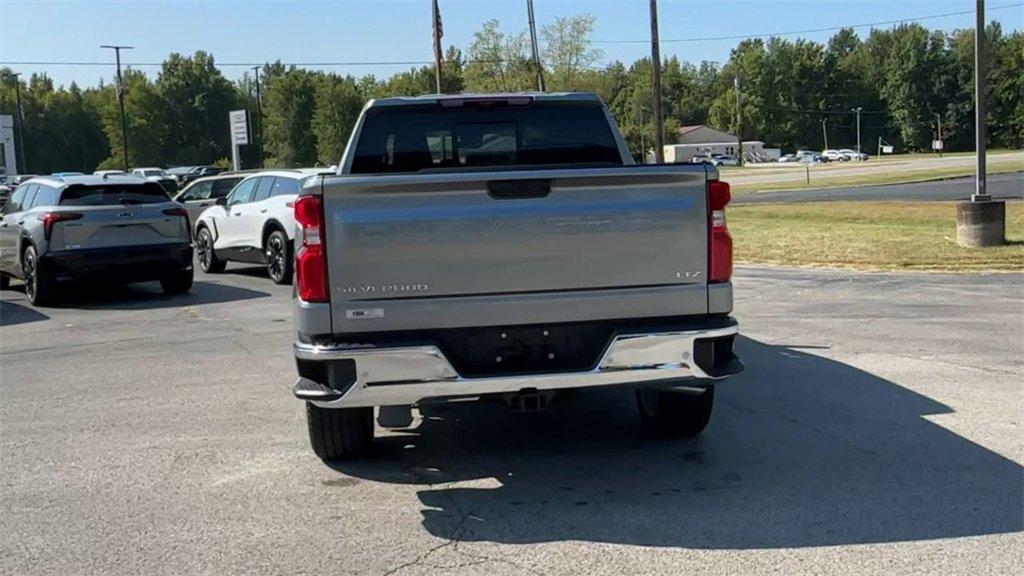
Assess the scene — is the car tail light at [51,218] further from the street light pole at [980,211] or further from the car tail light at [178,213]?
the street light pole at [980,211]

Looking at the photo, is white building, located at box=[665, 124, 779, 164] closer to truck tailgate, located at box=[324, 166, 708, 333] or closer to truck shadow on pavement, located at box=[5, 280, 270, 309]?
truck shadow on pavement, located at box=[5, 280, 270, 309]

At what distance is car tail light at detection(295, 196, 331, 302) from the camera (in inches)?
186

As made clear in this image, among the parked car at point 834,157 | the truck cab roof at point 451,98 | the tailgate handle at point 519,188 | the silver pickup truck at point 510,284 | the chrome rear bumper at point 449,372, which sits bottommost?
the chrome rear bumper at point 449,372

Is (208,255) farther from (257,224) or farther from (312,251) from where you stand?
(312,251)

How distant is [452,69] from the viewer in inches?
3248

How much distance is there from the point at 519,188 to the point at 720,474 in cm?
193

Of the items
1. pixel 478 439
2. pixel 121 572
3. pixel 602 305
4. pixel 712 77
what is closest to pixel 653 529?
pixel 602 305

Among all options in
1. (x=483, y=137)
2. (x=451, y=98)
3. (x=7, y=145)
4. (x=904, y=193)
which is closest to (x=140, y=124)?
(x=7, y=145)

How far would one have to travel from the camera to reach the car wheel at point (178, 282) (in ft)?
46.2

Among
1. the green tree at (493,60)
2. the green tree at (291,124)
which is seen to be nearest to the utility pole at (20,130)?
the green tree at (291,124)

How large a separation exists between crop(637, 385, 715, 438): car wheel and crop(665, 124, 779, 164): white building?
12177 centimetres

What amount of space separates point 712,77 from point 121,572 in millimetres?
182347

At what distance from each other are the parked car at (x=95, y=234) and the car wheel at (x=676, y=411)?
9.16 meters

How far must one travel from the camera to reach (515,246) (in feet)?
15.9
